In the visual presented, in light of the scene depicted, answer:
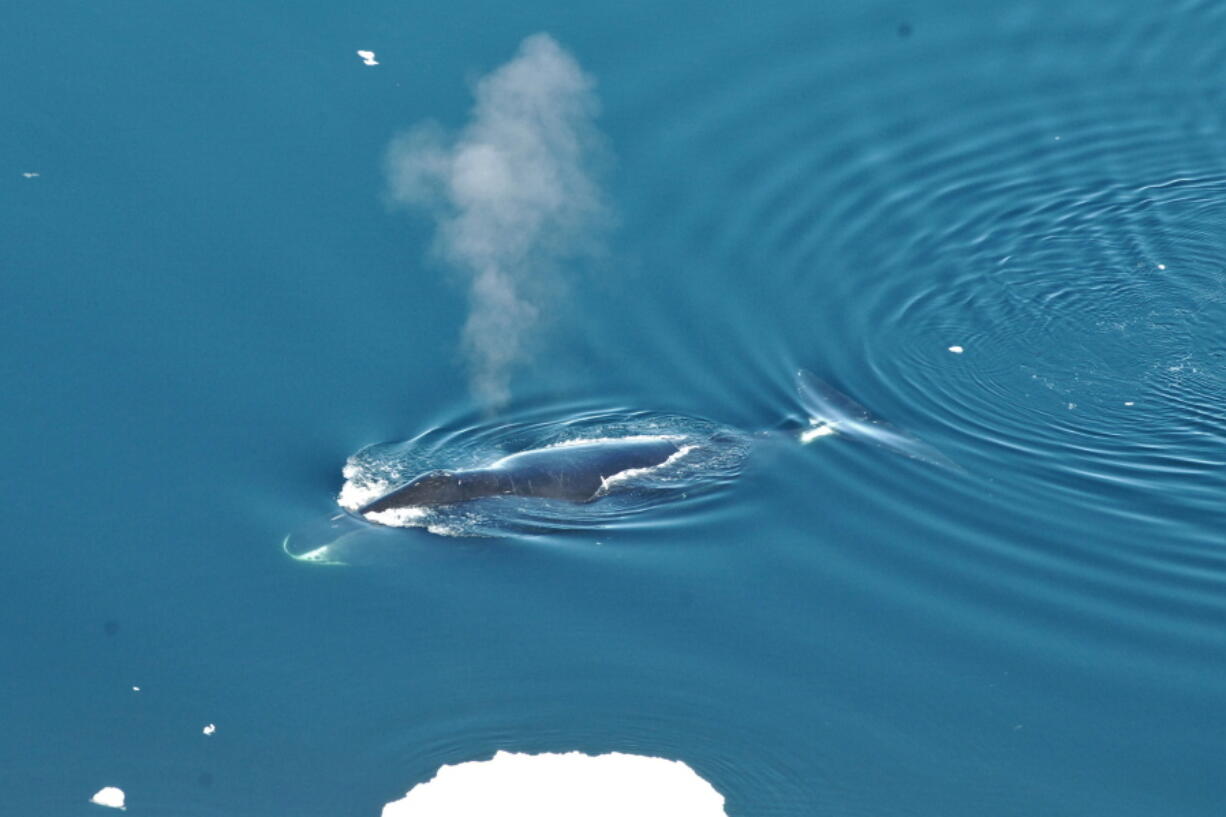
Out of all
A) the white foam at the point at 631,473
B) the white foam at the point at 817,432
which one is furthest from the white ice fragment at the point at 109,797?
the white foam at the point at 817,432

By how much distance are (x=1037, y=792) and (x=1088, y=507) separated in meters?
4.67

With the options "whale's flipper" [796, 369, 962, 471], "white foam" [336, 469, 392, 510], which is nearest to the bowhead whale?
"whale's flipper" [796, 369, 962, 471]

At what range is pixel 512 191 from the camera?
26.6 metres

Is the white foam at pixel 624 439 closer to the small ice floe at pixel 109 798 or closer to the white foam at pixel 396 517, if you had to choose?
the white foam at pixel 396 517

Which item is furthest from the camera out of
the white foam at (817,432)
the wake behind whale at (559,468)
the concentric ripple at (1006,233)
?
the white foam at (817,432)

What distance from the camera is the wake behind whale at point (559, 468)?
20.5 metres

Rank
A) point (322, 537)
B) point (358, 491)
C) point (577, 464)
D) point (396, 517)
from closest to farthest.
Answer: point (322, 537) < point (396, 517) < point (358, 491) < point (577, 464)

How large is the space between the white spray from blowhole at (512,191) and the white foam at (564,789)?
6.84 m

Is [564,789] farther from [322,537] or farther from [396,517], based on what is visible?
[322,537]

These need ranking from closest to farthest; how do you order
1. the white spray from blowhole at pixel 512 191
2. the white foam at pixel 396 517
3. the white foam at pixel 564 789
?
the white foam at pixel 564 789
the white foam at pixel 396 517
the white spray from blowhole at pixel 512 191

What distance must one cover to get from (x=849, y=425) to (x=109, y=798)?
11.1 m

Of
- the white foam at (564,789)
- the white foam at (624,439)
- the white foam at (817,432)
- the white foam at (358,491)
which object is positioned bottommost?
the white foam at (564,789)

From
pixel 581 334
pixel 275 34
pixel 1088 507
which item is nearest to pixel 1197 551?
pixel 1088 507

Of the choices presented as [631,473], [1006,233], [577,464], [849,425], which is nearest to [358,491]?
[577,464]
